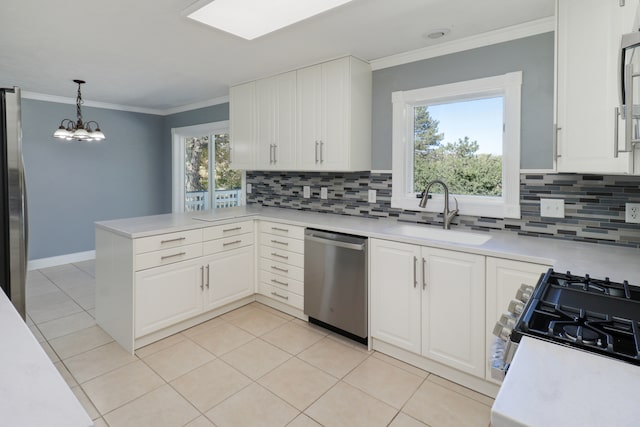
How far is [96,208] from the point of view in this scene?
5164mm

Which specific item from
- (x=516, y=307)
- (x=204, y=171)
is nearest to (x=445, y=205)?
(x=516, y=307)

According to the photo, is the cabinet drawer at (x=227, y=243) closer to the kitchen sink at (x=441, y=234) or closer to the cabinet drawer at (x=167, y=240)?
the cabinet drawer at (x=167, y=240)

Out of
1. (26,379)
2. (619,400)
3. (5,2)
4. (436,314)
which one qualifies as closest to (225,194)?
(5,2)

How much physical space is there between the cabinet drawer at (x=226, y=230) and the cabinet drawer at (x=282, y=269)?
349mm

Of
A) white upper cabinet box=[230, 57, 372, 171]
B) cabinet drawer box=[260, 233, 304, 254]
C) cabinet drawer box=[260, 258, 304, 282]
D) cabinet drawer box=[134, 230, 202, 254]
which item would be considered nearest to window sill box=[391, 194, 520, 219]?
white upper cabinet box=[230, 57, 372, 171]

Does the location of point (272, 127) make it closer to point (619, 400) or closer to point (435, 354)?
point (435, 354)

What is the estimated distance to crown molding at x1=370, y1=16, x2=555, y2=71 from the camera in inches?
91.0

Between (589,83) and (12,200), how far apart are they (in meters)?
2.96

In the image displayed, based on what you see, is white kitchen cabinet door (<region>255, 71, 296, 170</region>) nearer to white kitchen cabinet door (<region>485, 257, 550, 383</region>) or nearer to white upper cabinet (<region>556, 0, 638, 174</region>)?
white kitchen cabinet door (<region>485, 257, 550, 383</region>)

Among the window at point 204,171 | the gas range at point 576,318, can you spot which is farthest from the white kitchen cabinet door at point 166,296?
the gas range at point 576,318

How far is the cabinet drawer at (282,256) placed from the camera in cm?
305

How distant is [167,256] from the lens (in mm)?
2701

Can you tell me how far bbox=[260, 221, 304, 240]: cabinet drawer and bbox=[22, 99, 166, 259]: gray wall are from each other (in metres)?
3.26

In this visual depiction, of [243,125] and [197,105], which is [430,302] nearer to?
[243,125]
